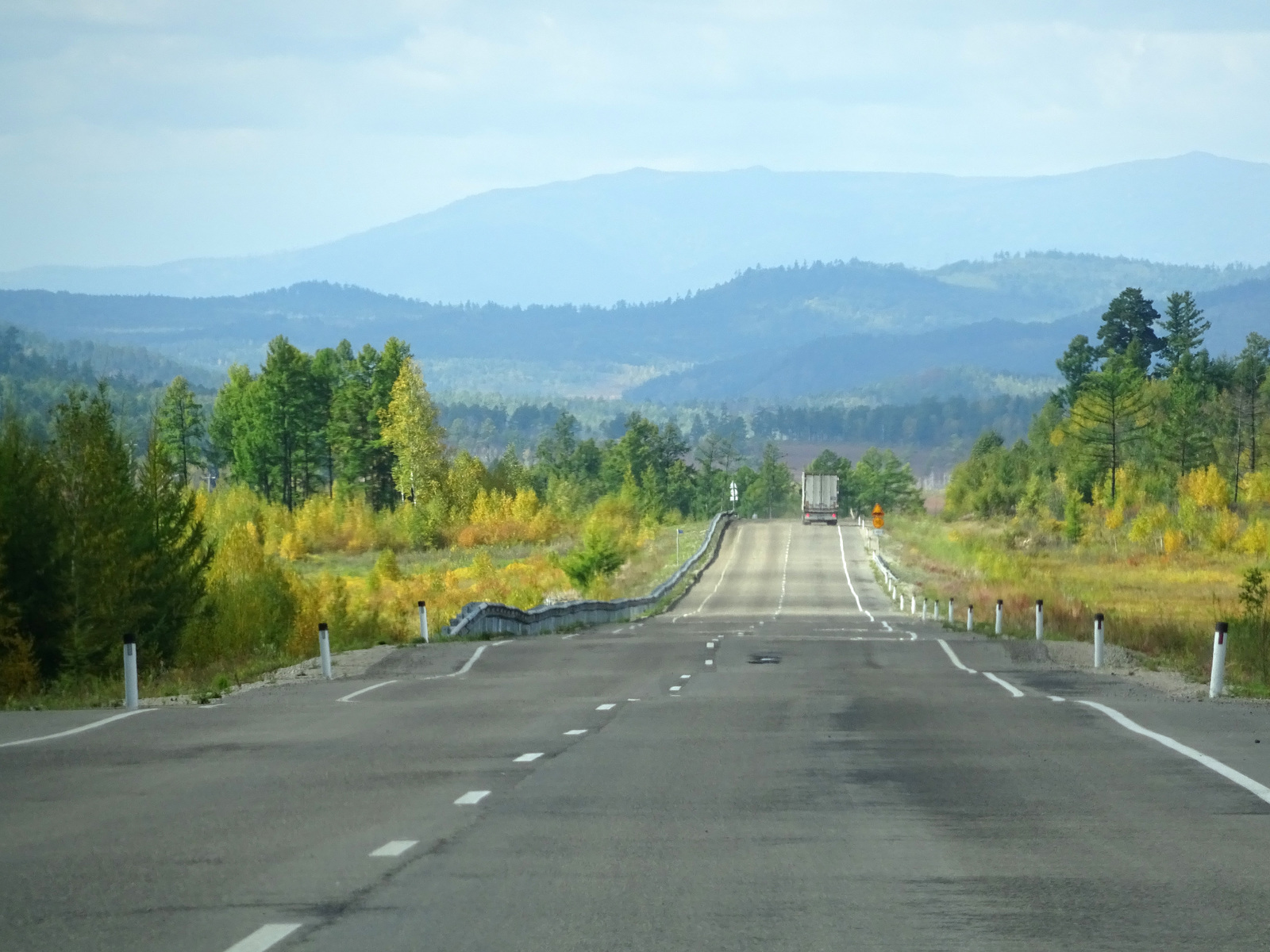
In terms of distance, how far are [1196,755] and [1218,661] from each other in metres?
9.41

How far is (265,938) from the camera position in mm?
7773

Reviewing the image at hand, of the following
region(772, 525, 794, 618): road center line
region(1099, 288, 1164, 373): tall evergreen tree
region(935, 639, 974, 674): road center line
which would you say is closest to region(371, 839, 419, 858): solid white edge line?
region(935, 639, 974, 674): road center line

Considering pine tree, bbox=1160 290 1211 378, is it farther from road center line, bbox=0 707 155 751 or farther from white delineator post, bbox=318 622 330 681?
road center line, bbox=0 707 155 751

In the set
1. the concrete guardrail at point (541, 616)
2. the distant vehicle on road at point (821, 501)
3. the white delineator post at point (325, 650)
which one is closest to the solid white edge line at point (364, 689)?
the white delineator post at point (325, 650)

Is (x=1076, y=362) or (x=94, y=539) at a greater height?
(x=1076, y=362)

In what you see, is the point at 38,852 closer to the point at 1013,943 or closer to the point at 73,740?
the point at 1013,943

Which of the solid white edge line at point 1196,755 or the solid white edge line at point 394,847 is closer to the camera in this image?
the solid white edge line at point 394,847

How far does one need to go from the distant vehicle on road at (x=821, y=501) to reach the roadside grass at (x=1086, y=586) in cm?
515

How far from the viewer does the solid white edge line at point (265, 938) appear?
298 inches

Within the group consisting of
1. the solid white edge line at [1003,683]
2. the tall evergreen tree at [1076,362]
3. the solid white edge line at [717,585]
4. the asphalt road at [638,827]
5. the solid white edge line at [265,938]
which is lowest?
the solid white edge line at [717,585]

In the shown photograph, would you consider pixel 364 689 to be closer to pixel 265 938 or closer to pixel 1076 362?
pixel 265 938

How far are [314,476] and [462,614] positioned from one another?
118 metres

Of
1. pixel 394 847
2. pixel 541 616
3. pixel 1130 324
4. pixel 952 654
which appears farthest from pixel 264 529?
pixel 1130 324

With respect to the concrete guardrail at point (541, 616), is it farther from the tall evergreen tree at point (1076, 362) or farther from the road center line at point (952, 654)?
the tall evergreen tree at point (1076, 362)
